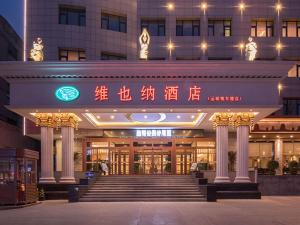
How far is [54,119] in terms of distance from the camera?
1436 inches

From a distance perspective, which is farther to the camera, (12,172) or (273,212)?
(12,172)

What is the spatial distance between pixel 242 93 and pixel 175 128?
46.9 ft

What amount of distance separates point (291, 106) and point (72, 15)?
21.0m

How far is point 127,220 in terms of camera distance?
2238cm

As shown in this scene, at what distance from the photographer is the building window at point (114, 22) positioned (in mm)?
52319

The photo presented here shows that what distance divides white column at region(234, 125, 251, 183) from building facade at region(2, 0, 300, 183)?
6 cm

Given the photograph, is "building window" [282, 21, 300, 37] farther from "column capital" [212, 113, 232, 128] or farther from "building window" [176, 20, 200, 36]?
"column capital" [212, 113, 232, 128]

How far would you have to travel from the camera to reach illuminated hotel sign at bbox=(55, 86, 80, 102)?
1304 inches

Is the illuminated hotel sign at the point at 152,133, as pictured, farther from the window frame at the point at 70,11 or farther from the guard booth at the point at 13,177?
the guard booth at the point at 13,177

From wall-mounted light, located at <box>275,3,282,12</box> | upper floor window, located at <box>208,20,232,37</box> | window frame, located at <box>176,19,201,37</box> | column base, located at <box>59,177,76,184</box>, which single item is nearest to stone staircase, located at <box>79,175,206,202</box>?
column base, located at <box>59,177,76,184</box>

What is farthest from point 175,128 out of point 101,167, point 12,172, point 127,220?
point 127,220

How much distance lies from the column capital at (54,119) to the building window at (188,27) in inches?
767

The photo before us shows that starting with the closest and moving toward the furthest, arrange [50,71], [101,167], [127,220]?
[127,220]
[50,71]
[101,167]

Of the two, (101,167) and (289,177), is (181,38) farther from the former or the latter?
(289,177)
